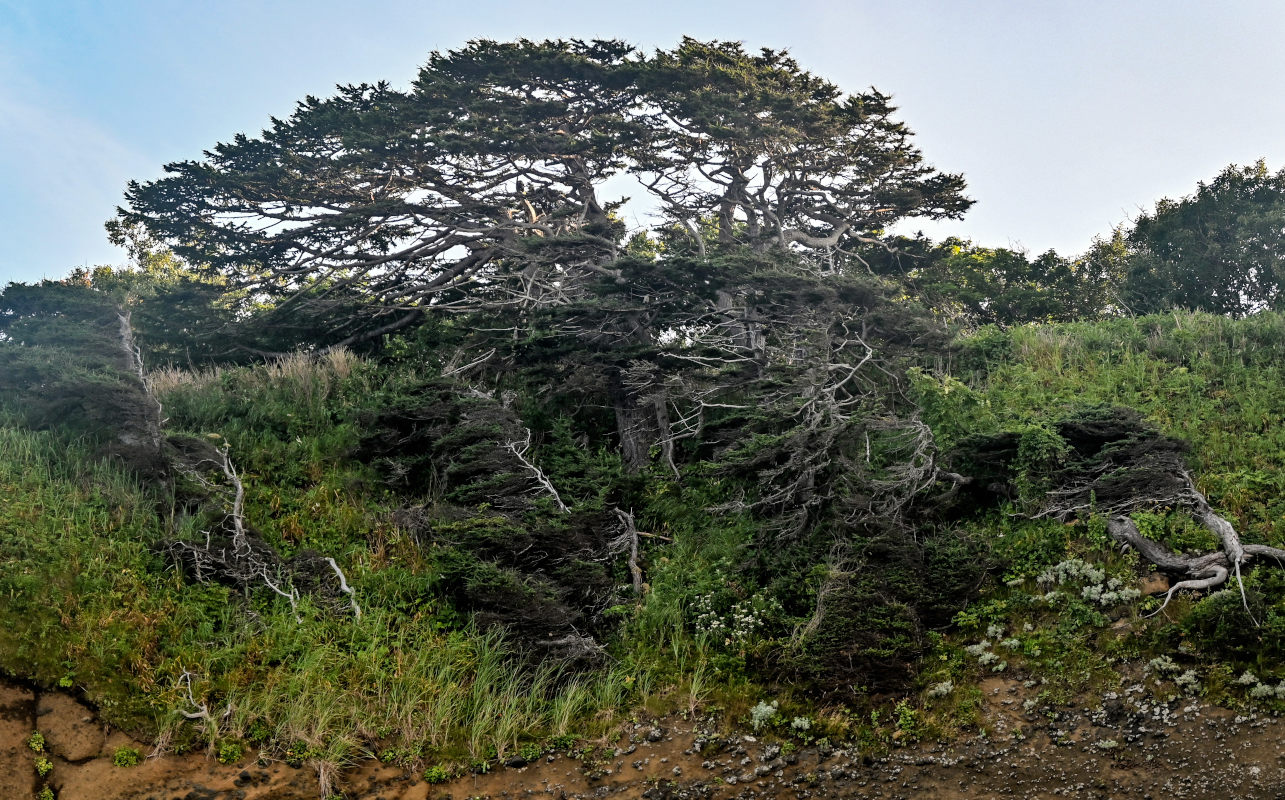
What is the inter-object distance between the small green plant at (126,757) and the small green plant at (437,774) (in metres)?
2.29

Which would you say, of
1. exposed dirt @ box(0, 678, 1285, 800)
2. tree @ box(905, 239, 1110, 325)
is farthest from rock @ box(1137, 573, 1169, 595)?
tree @ box(905, 239, 1110, 325)

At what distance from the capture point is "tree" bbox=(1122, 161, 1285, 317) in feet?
55.9

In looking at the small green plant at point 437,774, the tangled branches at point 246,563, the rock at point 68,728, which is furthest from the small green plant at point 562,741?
the rock at point 68,728

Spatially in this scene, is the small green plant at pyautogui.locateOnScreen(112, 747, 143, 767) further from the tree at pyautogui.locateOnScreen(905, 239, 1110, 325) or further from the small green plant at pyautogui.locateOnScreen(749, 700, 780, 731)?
the tree at pyautogui.locateOnScreen(905, 239, 1110, 325)

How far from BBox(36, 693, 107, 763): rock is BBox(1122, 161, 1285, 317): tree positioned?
18.4 m

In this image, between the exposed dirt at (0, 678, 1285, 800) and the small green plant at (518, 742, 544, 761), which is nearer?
the exposed dirt at (0, 678, 1285, 800)

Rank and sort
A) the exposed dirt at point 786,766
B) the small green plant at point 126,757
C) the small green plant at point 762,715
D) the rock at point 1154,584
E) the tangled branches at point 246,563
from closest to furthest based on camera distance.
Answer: the exposed dirt at point 786,766
the small green plant at point 126,757
the small green plant at point 762,715
the rock at point 1154,584
the tangled branches at point 246,563

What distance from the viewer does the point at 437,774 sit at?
7.34 meters

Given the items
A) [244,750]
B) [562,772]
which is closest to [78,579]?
[244,750]

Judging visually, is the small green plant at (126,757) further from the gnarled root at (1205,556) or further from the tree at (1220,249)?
the tree at (1220,249)

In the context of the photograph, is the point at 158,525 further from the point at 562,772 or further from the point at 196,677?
the point at 562,772

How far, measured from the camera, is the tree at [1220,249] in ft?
55.9

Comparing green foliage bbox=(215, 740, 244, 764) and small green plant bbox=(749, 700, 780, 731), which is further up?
green foliage bbox=(215, 740, 244, 764)

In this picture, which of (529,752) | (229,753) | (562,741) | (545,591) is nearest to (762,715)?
(562,741)
